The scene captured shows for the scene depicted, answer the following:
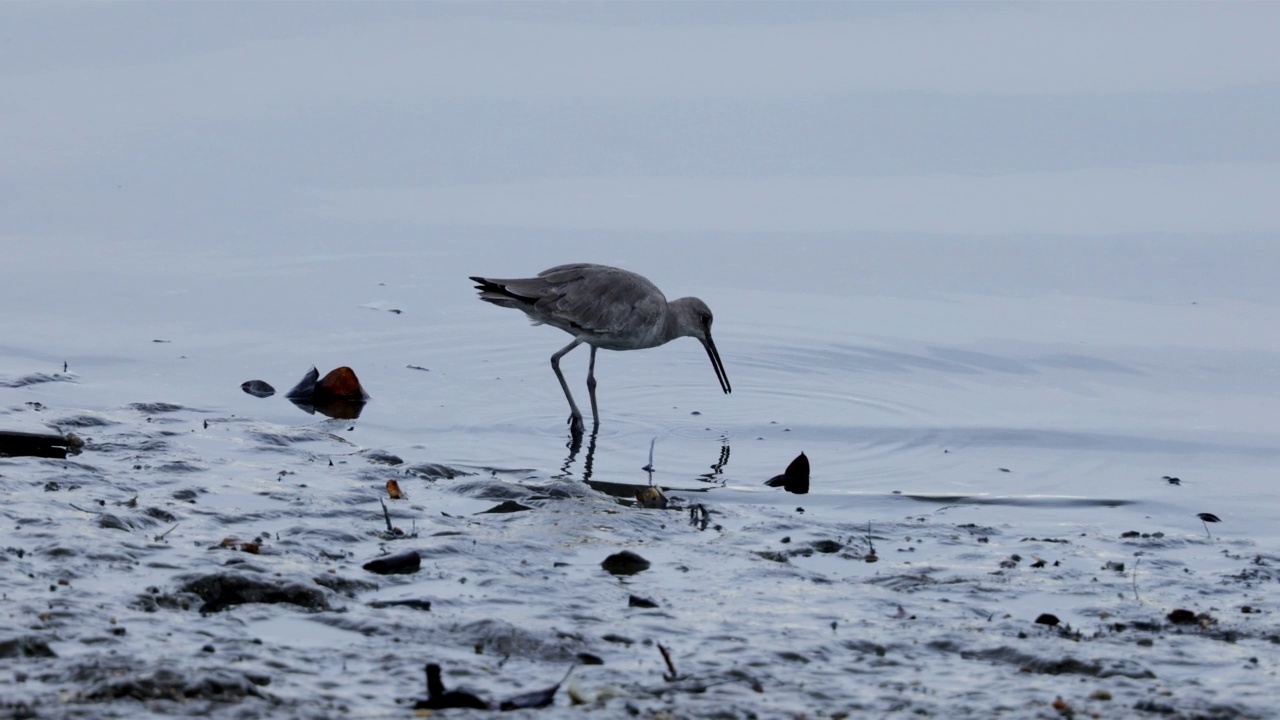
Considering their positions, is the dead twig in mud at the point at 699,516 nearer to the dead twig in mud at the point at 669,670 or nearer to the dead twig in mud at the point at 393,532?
the dead twig in mud at the point at 393,532

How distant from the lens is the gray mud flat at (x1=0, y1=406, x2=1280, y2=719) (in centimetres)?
422

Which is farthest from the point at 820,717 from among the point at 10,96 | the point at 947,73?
the point at 10,96

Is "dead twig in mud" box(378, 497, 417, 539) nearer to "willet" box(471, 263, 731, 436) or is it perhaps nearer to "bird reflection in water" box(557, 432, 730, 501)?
"bird reflection in water" box(557, 432, 730, 501)

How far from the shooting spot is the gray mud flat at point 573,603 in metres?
4.22

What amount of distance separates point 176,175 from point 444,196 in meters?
2.16

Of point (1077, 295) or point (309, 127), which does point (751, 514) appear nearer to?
point (1077, 295)

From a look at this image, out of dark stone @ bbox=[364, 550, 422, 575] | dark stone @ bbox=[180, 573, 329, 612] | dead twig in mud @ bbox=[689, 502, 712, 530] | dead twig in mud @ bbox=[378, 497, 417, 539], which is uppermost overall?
dead twig in mud @ bbox=[689, 502, 712, 530]

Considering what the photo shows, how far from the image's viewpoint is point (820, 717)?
13.6ft

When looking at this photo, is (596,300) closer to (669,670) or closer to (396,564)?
(396,564)

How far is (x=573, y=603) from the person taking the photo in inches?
201

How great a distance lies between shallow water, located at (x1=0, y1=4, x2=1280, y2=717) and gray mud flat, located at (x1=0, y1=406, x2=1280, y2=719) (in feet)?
0.08

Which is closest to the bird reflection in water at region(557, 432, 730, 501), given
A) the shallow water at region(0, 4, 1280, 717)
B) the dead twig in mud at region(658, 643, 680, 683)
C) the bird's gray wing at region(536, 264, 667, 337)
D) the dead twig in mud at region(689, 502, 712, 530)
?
the shallow water at region(0, 4, 1280, 717)

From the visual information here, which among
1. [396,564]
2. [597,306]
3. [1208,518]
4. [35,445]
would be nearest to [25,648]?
[396,564]

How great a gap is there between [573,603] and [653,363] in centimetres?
563
